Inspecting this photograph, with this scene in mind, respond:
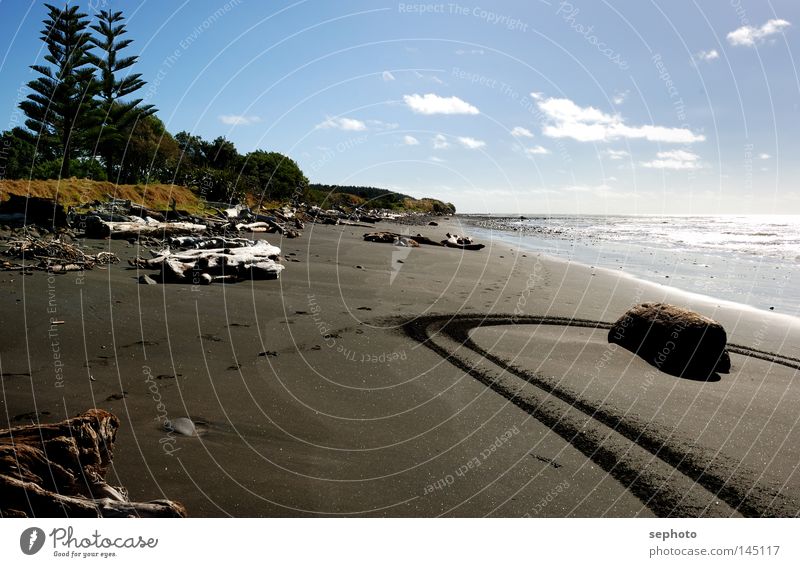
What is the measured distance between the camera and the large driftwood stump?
306 centimetres

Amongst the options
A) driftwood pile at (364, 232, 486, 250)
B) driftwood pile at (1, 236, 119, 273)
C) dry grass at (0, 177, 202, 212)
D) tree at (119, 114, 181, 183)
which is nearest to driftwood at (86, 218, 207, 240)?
driftwood pile at (1, 236, 119, 273)

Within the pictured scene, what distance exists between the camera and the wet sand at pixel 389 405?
13.2ft

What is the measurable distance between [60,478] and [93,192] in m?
30.7

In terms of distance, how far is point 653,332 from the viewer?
8086 millimetres

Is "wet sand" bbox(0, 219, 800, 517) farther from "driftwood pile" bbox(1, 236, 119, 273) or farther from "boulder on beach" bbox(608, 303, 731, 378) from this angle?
"driftwood pile" bbox(1, 236, 119, 273)

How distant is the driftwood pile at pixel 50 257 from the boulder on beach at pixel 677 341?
12697 mm

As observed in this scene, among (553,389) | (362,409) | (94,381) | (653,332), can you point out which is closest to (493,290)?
(653,332)

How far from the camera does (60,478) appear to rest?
3225mm

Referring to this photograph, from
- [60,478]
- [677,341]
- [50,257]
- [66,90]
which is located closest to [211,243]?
[50,257]

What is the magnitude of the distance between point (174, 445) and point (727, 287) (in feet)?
62.0

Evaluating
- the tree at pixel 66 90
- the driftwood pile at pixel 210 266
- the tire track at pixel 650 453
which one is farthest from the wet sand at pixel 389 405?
the tree at pixel 66 90
